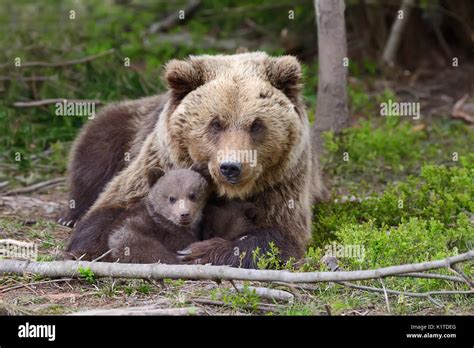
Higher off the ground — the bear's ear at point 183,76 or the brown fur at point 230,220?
the bear's ear at point 183,76

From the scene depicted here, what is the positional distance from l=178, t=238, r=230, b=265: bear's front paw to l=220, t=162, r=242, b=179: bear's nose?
1.94ft

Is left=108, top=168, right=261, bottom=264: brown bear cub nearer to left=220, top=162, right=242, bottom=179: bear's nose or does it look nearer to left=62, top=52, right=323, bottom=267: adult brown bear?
left=62, top=52, right=323, bottom=267: adult brown bear

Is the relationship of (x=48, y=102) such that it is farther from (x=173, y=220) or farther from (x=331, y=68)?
Result: (x=173, y=220)

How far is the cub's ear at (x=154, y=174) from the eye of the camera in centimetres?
753

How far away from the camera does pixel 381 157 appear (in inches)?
424

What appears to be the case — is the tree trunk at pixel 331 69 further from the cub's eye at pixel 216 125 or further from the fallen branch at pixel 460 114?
the fallen branch at pixel 460 114

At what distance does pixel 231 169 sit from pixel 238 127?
44 cm

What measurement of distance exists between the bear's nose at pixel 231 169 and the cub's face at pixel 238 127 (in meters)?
0.02

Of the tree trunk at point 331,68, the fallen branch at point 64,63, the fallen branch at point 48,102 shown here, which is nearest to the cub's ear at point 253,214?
the tree trunk at point 331,68

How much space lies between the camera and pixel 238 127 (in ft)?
23.5

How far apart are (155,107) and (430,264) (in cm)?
388

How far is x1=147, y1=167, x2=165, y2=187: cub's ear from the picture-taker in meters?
7.53

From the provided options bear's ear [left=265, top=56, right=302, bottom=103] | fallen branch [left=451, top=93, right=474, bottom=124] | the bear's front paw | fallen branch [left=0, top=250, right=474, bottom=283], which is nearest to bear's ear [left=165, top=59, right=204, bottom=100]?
bear's ear [left=265, top=56, right=302, bottom=103]

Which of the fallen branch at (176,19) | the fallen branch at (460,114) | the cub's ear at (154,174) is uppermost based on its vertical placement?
the fallen branch at (176,19)
